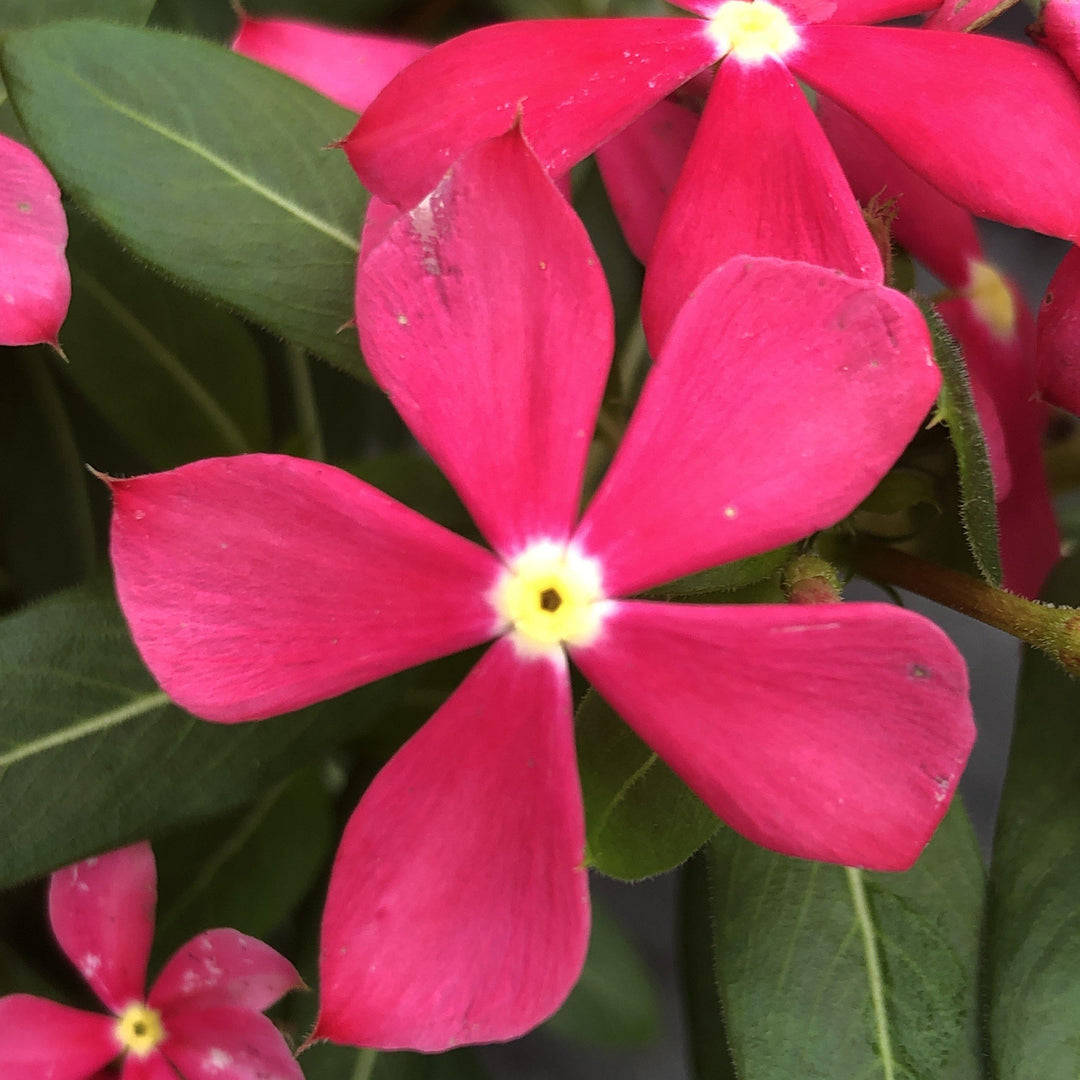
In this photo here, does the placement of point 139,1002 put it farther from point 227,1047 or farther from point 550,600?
point 550,600

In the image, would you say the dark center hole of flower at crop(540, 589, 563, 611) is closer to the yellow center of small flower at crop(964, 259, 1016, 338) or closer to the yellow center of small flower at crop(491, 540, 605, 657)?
the yellow center of small flower at crop(491, 540, 605, 657)

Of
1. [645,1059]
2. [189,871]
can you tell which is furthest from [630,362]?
[645,1059]

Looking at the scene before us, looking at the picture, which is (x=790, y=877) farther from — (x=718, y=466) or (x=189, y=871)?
(x=189, y=871)

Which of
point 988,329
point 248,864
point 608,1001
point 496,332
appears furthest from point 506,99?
point 608,1001

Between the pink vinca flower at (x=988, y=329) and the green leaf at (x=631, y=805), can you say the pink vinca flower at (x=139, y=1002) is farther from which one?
the pink vinca flower at (x=988, y=329)

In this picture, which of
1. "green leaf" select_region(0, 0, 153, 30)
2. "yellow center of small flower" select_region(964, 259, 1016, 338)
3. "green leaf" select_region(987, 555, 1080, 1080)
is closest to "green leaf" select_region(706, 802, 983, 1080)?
"green leaf" select_region(987, 555, 1080, 1080)

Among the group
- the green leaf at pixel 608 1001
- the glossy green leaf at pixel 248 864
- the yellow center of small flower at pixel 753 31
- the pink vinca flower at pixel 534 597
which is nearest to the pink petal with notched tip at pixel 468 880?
the pink vinca flower at pixel 534 597
